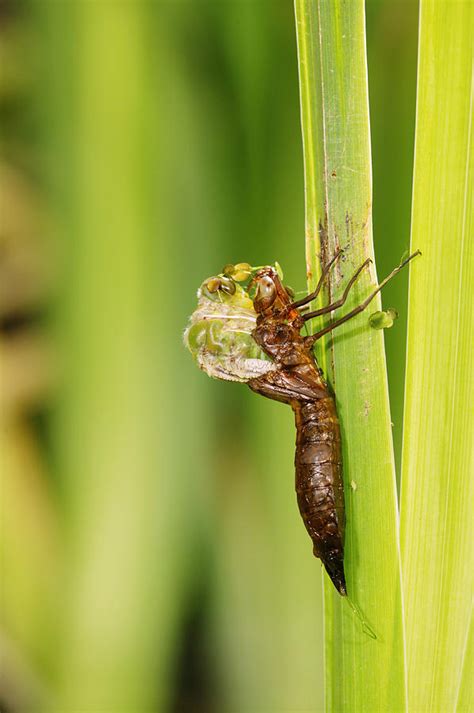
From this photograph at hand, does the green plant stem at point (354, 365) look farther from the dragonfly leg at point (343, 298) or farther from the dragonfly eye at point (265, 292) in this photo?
the dragonfly eye at point (265, 292)

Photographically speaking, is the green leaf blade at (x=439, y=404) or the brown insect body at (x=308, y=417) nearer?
the green leaf blade at (x=439, y=404)

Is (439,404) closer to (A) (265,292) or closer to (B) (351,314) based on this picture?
(B) (351,314)

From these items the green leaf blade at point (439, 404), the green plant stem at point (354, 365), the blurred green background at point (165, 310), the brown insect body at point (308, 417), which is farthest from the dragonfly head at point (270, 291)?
the green leaf blade at point (439, 404)

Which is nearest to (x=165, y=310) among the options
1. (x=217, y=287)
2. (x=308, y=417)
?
(x=217, y=287)

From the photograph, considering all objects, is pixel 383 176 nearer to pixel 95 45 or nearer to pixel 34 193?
pixel 95 45

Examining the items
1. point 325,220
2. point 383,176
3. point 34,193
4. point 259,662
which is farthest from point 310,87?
point 259,662

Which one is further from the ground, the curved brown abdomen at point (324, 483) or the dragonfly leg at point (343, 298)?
the dragonfly leg at point (343, 298)

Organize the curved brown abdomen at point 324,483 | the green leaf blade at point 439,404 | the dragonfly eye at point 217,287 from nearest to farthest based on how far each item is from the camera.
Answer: the green leaf blade at point 439,404, the curved brown abdomen at point 324,483, the dragonfly eye at point 217,287
